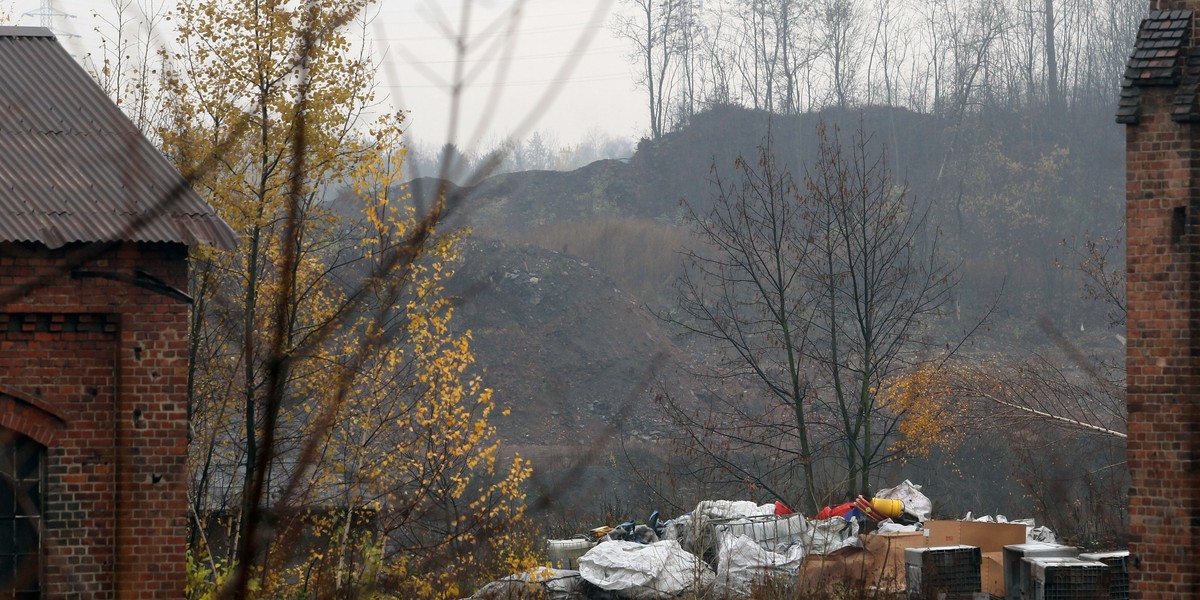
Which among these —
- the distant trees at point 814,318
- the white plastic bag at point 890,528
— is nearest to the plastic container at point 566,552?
the distant trees at point 814,318

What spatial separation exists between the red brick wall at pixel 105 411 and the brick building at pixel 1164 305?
742 cm

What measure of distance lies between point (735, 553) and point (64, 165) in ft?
29.4

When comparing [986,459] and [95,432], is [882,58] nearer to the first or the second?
[986,459]

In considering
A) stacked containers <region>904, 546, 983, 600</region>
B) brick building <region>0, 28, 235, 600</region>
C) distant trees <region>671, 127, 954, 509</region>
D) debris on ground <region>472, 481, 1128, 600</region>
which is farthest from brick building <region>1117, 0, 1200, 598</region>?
brick building <region>0, 28, 235, 600</region>

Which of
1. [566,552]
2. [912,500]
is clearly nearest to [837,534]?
[912,500]

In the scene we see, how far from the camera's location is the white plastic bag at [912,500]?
16.2 meters

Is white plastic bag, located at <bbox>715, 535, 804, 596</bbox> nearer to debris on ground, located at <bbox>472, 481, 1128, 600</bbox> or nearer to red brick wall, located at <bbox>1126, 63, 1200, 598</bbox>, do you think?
debris on ground, located at <bbox>472, 481, 1128, 600</bbox>

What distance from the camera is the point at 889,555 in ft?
46.3

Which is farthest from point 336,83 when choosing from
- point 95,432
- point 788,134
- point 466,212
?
point 788,134

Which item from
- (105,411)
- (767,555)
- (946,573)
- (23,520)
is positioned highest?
(105,411)

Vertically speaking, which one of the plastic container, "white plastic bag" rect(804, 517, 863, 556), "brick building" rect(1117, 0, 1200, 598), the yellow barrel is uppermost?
"brick building" rect(1117, 0, 1200, 598)

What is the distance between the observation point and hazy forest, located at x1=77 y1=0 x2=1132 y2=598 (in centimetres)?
507

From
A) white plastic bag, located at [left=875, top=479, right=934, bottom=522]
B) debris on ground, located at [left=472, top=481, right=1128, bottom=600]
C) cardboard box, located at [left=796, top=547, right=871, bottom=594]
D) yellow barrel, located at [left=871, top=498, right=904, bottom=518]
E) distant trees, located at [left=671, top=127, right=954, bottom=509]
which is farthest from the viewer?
distant trees, located at [left=671, top=127, right=954, bottom=509]

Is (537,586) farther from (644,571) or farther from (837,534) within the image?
(837,534)
